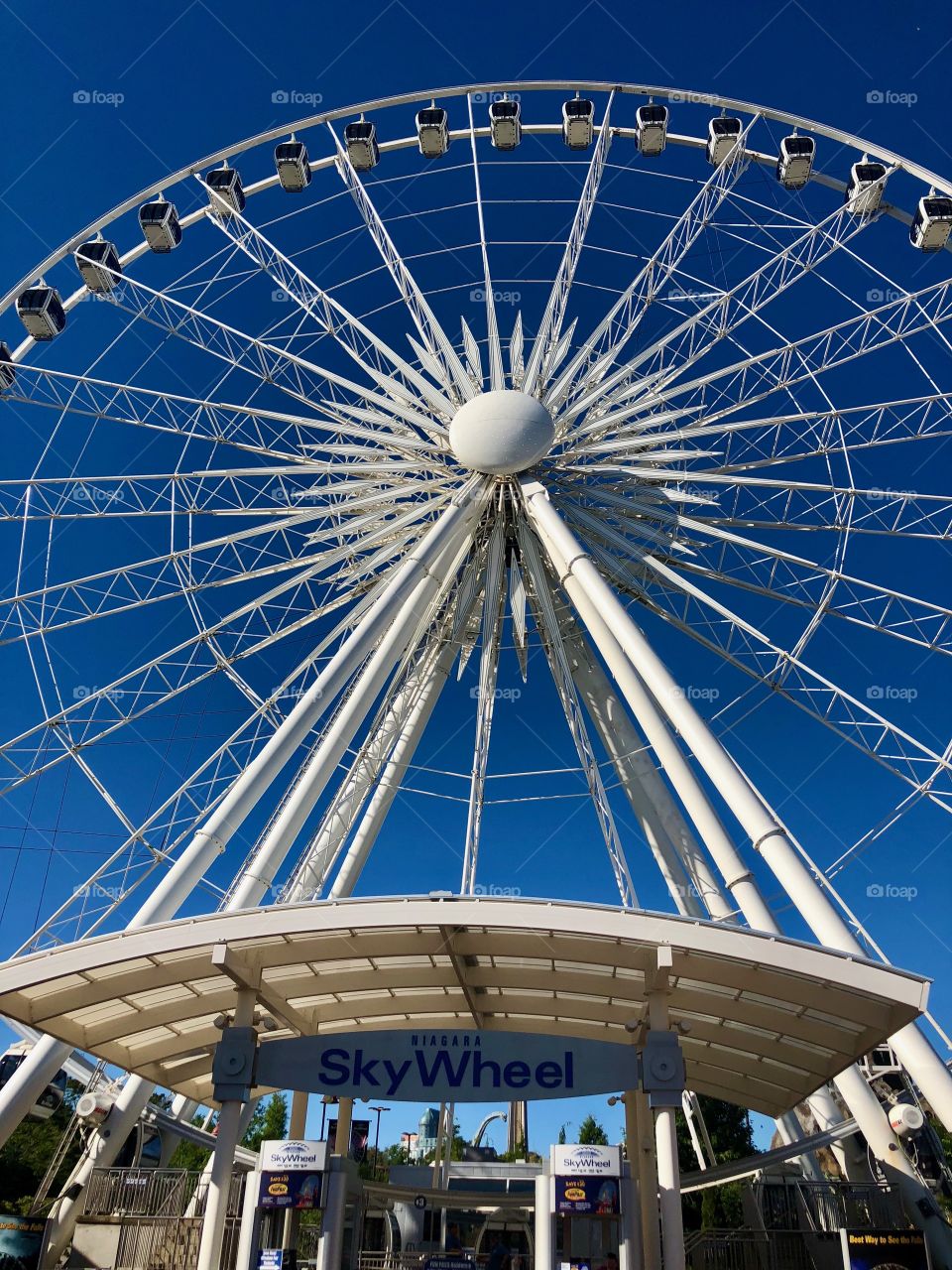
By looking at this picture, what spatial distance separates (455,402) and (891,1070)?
1953 centimetres

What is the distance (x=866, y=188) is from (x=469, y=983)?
21030mm

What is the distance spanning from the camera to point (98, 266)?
82.6ft

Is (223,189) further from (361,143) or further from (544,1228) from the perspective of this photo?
(544,1228)

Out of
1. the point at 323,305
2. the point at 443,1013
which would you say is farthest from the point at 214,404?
the point at 443,1013

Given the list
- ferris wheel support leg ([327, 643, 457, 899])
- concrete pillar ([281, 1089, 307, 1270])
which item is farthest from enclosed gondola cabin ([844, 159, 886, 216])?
concrete pillar ([281, 1089, 307, 1270])

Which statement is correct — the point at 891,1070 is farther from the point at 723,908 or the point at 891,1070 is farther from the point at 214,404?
the point at 214,404

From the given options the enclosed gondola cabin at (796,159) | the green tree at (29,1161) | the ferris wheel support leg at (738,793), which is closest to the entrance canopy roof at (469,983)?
the ferris wheel support leg at (738,793)

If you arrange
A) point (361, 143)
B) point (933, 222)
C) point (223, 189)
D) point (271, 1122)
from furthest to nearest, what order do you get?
point (271, 1122) → point (361, 143) → point (223, 189) → point (933, 222)

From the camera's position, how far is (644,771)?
72.8ft

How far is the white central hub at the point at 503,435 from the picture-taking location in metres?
23.2

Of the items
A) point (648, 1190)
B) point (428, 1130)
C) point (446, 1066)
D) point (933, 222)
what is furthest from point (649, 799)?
point (428, 1130)

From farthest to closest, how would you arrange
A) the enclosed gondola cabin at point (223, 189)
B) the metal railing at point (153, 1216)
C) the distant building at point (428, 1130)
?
1. the distant building at point (428, 1130)
2. the enclosed gondola cabin at point (223, 189)
3. the metal railing at point (153, 1216)

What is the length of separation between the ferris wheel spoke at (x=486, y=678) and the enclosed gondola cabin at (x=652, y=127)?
448 inches

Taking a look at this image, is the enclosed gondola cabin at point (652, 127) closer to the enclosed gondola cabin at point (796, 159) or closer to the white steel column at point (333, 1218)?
the enclosed gondola cabin at point (796, 159)
